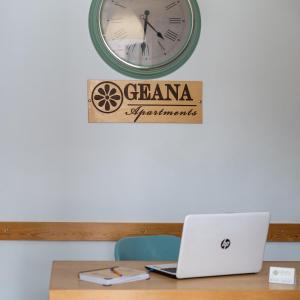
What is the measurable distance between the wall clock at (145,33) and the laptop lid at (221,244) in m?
1.67

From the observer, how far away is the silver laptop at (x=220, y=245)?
2.58m

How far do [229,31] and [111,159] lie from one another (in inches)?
44.5

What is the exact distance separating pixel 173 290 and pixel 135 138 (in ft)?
5.90

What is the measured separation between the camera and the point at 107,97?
4.09 m

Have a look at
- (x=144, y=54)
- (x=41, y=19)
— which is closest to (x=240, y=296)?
(x=144, y=54)

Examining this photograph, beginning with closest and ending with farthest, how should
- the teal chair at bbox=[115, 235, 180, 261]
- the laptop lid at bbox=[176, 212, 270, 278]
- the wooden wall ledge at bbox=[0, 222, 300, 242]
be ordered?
1. the laptop lid at bbox=[176, 212, 270, 278]
2. the teal chair at bbox=[115, 235, 180, 261]
3. the wooden wall ledge at bbox=[0, 222, 300, 242]

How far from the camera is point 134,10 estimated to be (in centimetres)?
409

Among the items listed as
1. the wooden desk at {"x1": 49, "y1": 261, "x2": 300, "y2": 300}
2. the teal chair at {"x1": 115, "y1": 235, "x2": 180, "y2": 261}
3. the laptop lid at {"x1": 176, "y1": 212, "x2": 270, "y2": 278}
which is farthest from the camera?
the teal chair at {"x1": 115, "y1": 235, "x2": 180, "y2": 261}

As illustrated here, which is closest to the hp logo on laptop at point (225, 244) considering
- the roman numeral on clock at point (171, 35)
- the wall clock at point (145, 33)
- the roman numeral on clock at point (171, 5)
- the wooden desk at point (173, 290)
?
the wooden desk at point (173, 290)

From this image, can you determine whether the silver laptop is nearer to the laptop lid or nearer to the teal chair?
the laptop lid

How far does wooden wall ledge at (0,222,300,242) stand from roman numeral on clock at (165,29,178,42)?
1.19m

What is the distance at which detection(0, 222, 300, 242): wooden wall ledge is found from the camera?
401 cm

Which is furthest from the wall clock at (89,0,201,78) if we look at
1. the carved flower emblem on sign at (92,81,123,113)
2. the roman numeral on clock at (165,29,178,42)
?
the carved flower emblem on sign at (92,81,123,113)

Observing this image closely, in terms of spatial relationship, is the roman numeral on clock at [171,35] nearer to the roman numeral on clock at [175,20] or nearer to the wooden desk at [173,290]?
the roman numeral on clock at [175,20]
